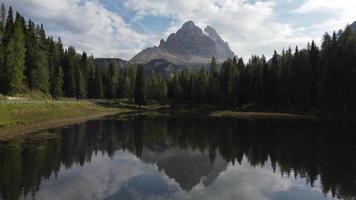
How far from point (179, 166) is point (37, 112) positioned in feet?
149

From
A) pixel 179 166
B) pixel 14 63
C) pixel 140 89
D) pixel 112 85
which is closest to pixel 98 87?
pixel 112 85

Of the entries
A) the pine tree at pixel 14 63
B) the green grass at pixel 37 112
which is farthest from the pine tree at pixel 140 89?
the pine tree at pixel 14 63

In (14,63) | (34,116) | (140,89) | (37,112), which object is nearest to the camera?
(34,116)

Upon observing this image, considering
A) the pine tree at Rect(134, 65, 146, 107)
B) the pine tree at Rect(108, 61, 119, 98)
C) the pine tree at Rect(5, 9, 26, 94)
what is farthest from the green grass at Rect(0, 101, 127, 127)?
the pine tree at Rect(108, 61, 119, 98)

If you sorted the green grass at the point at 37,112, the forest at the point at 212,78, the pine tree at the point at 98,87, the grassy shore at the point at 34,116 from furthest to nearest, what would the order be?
the pine tree at the point at 98,87
the forest at the point at 212,78
the green grass at the point at 37,112
the grassy shore at the point at 34,116

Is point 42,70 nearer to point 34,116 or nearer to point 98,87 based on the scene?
point 34,116

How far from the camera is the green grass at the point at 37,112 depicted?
60.3m

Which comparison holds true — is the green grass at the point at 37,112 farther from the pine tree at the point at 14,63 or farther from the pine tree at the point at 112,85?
the pine tree at the point at 112,85

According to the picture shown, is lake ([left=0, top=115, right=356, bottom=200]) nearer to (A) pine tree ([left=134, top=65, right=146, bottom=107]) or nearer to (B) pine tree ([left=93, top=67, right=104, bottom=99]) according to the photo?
(A) pine tree ([left=134, top=65, right=146, bottom=107])

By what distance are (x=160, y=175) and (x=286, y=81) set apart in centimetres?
9525

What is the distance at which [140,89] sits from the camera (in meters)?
145

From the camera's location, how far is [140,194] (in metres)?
25.3

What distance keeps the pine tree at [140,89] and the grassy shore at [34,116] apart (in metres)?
47.2

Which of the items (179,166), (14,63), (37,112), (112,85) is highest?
(14,63)
